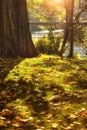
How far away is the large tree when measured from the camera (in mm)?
11859

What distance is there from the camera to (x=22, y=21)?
41.0 ft

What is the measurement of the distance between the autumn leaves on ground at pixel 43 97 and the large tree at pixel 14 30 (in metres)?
2.15

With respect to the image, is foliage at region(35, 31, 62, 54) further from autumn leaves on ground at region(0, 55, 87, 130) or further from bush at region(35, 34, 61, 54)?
autumn leaves on ground at region(0, 55, 87, 130)

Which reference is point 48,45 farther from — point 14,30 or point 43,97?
point 43,97

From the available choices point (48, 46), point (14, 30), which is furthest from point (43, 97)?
point (48, 46)

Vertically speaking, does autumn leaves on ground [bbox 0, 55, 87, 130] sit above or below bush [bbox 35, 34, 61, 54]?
above

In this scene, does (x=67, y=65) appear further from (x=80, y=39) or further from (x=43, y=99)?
(x=80, y=39)

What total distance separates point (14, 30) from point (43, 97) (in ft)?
19.2

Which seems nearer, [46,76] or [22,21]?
[46,76]

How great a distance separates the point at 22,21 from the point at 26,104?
6.69 metres

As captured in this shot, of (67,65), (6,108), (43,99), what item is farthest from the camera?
(67,65)

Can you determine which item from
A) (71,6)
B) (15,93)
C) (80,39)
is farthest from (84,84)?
(80,39)

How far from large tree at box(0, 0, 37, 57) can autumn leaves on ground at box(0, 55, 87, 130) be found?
215 centimetres

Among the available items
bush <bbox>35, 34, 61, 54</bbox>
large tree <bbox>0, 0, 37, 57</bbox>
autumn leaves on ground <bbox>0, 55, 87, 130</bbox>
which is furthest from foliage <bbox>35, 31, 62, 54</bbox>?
autumn leaves on ground <bbox>0, 55, 87, 130</bbox>
